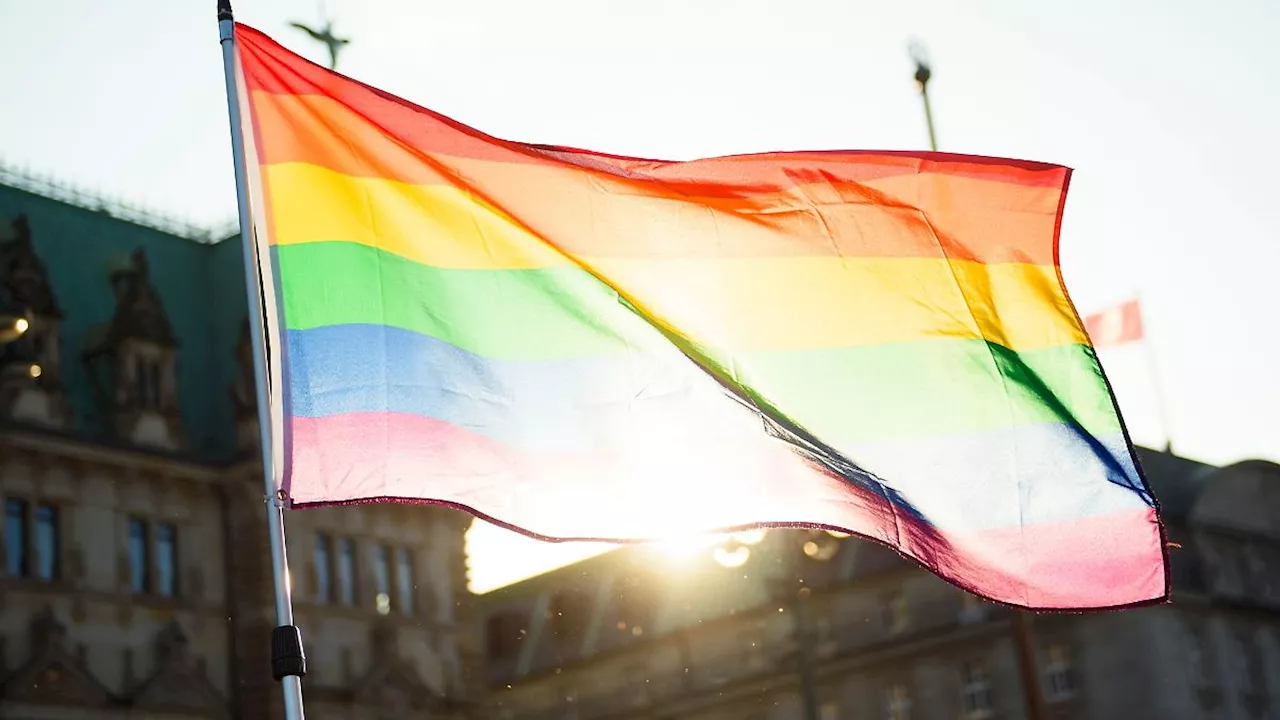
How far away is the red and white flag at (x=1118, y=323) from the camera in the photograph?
2136 inches

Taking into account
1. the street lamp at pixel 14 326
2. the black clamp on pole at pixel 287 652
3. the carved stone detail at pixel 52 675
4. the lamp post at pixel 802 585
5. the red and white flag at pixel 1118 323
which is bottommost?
the black clamp on pole at pixel 287 652

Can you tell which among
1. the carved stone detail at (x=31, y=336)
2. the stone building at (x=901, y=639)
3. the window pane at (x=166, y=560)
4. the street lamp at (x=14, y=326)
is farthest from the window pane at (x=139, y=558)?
the stone building at (x=901, y=639)

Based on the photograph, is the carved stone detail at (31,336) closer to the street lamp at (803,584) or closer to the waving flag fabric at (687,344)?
the street lamp at (803,584)

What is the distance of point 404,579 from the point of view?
4312cm

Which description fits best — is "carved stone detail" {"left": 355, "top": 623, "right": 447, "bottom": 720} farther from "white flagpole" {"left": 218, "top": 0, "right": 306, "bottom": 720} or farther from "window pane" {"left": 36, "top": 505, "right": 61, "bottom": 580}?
"white flagpole" {"left": 218, "top": 0, "right": 306, "bottom": 720}

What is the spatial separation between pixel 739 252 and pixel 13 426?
27466 millimetres

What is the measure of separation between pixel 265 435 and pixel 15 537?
28.3 metres

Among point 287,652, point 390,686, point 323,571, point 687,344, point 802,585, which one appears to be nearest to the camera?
point 287,652

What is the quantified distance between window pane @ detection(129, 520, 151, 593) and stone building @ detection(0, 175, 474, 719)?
37 mm

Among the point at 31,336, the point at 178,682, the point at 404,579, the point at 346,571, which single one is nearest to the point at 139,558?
A: the point at 178,682

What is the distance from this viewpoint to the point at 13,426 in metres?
35.5

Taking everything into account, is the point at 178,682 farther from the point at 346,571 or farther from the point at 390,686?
the point at 346,571

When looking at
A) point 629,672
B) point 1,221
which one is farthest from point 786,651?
point 1,221

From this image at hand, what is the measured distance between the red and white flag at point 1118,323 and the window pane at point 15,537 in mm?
30645
